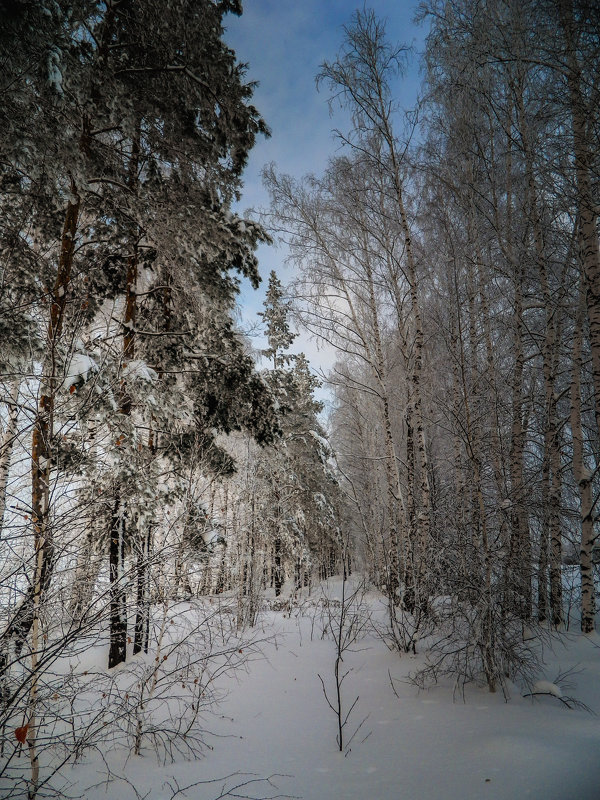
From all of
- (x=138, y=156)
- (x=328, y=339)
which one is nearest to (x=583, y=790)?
(x=328, y=339)

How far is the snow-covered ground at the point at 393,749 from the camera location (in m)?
2.63

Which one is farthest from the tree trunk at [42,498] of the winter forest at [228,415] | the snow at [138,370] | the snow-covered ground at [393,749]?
the snow-covered ground at [393,749]

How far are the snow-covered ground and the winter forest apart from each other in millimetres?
30

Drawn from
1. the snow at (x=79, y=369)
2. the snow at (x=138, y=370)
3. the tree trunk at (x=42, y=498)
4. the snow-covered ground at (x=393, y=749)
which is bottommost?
the snow-covered ground at (x=393, y=749)

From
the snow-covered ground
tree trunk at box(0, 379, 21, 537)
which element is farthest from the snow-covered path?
tree trunk at box(0, 379, 21, 537)

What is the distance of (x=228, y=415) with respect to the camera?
5887 millimetres

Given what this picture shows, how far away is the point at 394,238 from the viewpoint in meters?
7.41

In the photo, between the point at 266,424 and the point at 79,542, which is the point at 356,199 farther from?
the point at 79,542

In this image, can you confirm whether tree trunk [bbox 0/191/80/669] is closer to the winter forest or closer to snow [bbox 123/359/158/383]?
the winter forest

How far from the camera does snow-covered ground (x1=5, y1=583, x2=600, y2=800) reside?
263 cm

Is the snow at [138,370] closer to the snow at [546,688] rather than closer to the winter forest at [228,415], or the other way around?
the winter forest at [228,415]

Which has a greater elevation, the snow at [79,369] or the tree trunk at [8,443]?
the snow at [79,369]

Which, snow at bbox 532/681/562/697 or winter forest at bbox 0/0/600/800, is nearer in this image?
winter forest at bbox 0/0/600/800

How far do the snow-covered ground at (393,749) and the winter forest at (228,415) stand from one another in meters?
0.03
